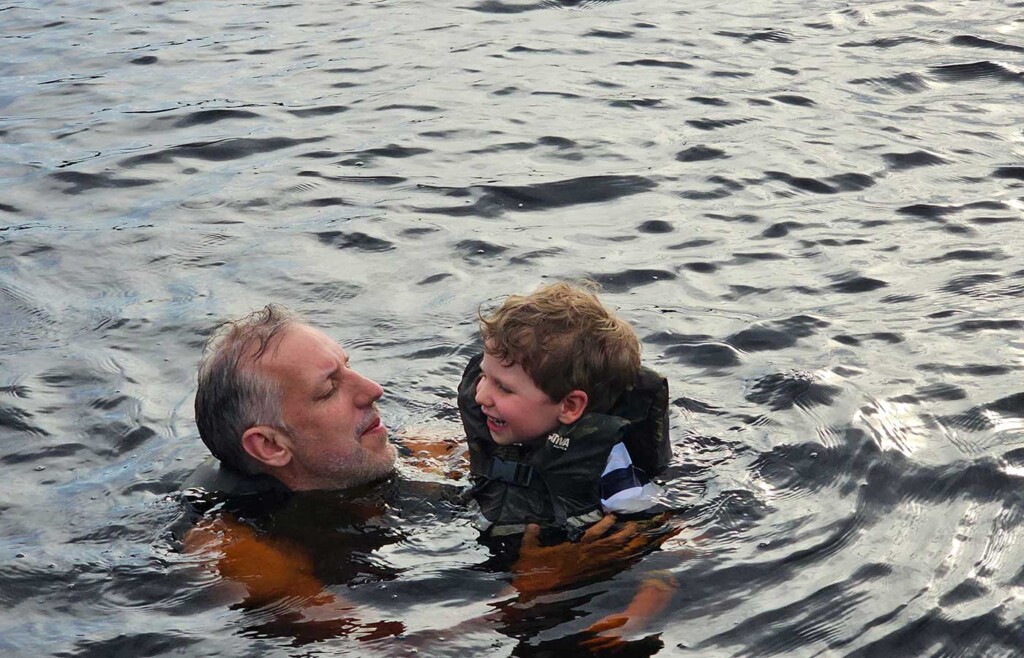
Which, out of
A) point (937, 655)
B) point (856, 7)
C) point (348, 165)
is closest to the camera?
point (937, 655)

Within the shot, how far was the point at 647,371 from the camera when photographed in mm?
5973

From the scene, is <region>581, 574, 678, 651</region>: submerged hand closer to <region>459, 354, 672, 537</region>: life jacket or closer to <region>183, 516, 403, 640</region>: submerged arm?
<region>459, 354, 672, 537</region>: life jacket

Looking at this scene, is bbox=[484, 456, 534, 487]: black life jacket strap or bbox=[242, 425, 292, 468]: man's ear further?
bbox=[242, 425, 292, 468]: man's ear

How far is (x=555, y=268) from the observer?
9.16 m

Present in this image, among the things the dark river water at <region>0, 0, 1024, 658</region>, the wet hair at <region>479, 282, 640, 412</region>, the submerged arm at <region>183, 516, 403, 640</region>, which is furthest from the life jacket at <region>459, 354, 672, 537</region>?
the submerged arm at <region>183, 516, 403, 640</region>

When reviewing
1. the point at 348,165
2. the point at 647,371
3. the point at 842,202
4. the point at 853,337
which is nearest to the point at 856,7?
the point at 842,202

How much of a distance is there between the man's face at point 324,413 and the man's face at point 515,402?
0.65 meters

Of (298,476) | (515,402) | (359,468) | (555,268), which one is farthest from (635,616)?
(555,268)

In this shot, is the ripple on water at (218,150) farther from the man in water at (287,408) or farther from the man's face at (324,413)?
the man's face at (324,413)

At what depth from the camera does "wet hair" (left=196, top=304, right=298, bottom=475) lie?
6.21 meters

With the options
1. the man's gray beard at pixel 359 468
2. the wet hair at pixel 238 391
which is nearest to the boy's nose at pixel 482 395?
the man's gray beard at pixel 359 468

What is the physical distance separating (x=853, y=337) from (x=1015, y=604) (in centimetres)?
270

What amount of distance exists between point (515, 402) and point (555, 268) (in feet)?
11.1

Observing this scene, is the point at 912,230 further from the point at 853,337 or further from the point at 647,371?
the point at 647,371
